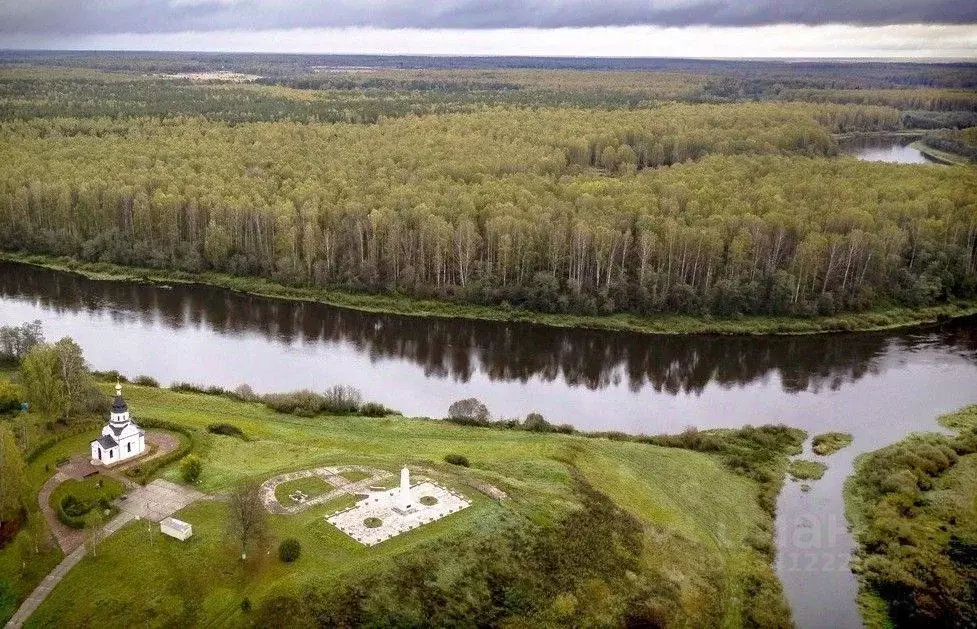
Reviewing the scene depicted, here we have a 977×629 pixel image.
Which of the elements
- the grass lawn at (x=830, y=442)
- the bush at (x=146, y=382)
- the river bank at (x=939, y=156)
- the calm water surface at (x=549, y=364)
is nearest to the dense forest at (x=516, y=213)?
the river bank at (x=939, y=156)

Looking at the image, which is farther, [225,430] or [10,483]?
[225,430]

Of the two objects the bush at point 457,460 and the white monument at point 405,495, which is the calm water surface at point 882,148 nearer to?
the bush at point 457,460

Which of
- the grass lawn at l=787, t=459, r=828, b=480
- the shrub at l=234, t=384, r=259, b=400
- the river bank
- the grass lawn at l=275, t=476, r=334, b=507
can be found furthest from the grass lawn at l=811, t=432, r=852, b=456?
the river bank

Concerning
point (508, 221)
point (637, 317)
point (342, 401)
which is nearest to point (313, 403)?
point (342, 401)

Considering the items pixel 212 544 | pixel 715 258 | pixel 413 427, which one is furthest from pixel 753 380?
pixel 212 544

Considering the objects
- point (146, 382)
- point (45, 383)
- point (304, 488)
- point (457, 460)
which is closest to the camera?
point (304, 488)

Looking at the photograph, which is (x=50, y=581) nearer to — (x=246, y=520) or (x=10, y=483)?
(x=10, y=483)
